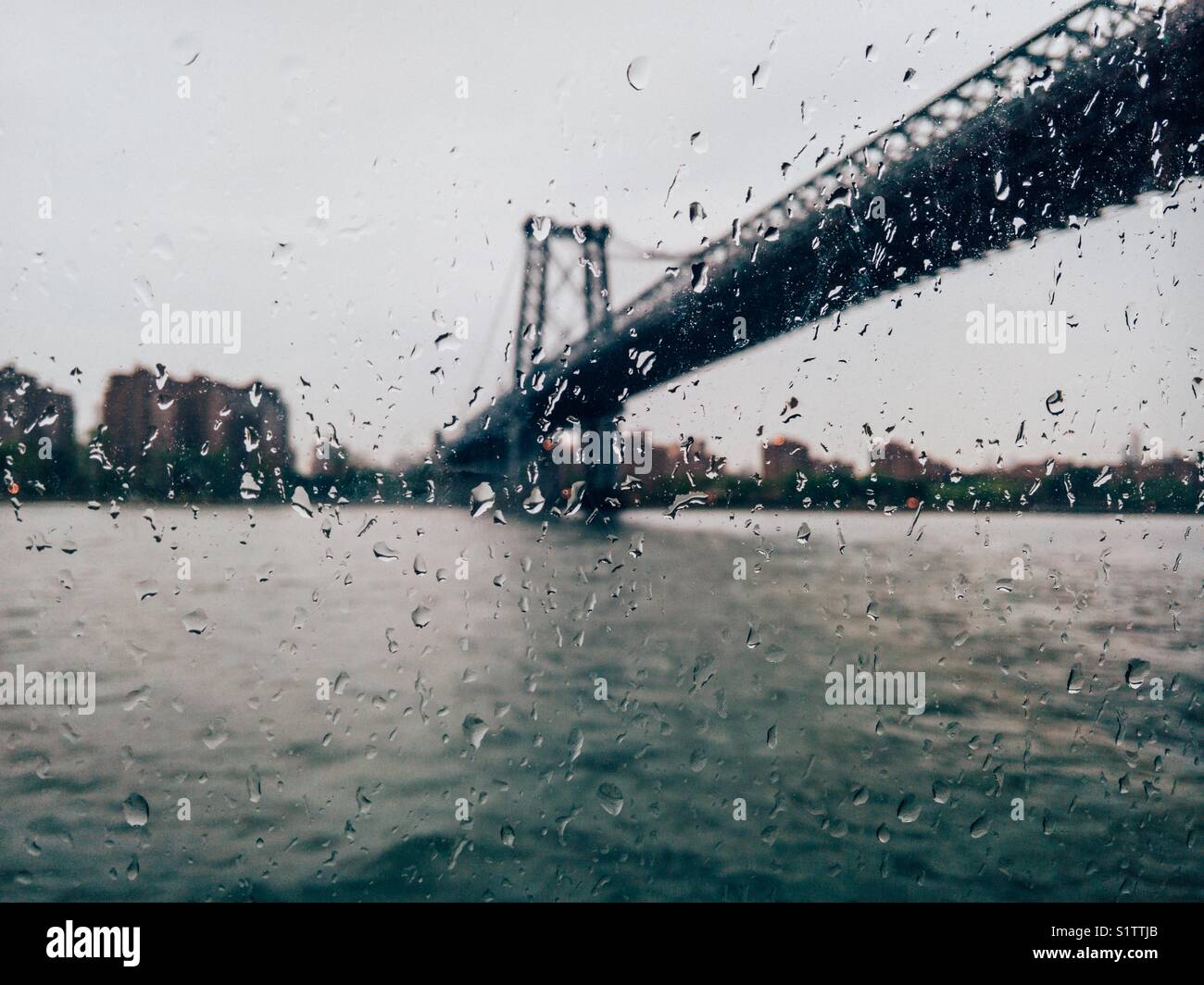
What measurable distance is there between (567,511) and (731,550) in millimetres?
2239

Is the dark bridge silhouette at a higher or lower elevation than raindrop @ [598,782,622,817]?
higher

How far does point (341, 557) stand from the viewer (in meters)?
1.79

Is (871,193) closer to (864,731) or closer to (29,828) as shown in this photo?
(864,731)

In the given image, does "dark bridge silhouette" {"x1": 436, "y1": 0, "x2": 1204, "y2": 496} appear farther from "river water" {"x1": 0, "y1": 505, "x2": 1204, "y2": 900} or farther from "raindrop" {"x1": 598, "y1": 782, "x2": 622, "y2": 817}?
"raindrop" {"x1": 598, "y1": 782, "x2": 622, "y2": 817}

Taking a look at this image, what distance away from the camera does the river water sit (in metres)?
1.56

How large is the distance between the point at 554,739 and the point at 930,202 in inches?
77.5

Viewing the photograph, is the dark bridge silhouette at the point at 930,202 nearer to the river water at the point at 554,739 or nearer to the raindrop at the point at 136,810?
the river water at the point at 554,739

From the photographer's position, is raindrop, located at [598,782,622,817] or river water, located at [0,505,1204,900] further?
raindrop, located at [598,782,622,817]

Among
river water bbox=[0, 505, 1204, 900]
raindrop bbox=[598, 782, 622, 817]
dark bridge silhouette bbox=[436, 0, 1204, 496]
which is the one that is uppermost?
dark bridge silhouette bbox=[436, 0, 1204, 496]

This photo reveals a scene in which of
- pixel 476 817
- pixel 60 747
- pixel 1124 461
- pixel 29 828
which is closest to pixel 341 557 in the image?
pixel 476 817

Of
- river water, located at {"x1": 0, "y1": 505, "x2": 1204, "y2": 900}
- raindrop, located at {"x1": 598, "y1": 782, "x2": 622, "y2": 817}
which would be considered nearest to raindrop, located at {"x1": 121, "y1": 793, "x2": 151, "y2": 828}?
river water, located at {"x1": 0, "y1": 505, "x2": 1204, "y2": 900}

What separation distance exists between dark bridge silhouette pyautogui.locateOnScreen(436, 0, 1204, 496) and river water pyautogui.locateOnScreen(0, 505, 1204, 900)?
0.49m

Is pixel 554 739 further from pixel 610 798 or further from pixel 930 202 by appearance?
pixel 930 202

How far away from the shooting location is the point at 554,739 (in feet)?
7.48
